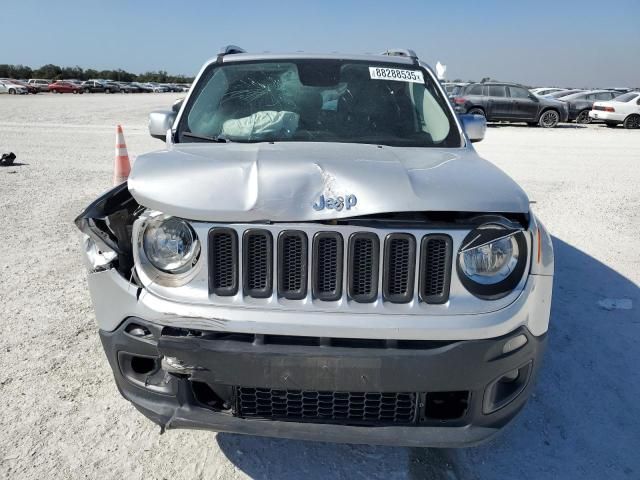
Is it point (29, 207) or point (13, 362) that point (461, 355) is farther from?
point (29, 207)

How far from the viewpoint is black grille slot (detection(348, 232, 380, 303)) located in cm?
A: 205

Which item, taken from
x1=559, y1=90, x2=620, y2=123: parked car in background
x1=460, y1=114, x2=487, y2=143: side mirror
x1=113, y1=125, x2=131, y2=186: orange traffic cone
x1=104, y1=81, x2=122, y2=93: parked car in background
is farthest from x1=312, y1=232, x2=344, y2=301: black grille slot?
x1=104, y1=81, x2=122, y2=93: parked car in background

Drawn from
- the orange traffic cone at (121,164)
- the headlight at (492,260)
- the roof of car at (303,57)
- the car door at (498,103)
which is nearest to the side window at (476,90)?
the car door at (498,103)

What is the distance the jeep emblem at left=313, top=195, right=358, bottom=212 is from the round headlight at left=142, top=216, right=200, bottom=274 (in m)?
0.52

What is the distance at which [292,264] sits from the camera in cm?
209

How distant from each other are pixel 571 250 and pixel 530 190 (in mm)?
3233

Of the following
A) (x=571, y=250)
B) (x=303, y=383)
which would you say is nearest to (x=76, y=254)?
(x=303, y=383)

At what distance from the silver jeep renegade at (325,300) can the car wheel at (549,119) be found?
21.5m

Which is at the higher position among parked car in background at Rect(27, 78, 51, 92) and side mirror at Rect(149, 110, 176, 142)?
side mirror at Rect(149, 110, 176, 142)

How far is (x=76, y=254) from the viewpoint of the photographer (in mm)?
5219

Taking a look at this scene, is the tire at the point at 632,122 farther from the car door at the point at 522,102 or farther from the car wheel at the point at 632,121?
the car door at the point at 522,102

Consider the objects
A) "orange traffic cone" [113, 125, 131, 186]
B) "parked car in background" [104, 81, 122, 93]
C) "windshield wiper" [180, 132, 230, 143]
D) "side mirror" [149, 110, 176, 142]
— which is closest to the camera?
"windshield wiper" [180, 132, 230, 143]

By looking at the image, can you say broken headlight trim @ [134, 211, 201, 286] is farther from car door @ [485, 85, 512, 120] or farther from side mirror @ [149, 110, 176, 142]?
car door @ [485, 85, 512, 120]

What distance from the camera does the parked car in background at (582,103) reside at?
2394 centimetres
